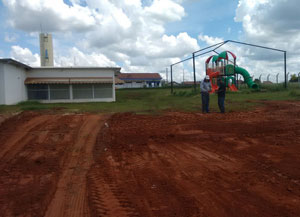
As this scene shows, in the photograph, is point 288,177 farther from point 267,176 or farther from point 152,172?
point 152,172

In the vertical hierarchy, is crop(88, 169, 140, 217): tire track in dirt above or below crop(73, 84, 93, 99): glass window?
below

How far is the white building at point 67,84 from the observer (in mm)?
22297

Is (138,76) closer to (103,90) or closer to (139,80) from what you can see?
(139,80)

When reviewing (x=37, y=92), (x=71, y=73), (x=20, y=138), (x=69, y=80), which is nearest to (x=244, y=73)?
(x=71, y=73)

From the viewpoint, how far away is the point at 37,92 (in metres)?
22.8

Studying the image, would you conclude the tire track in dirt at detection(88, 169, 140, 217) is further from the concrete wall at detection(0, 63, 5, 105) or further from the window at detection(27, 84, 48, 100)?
the window at detection(27, 84, 48, 100)

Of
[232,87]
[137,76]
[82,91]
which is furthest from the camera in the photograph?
[137,76]

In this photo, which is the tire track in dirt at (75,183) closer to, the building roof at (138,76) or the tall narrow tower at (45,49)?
the tall narrow tower at (45,49)

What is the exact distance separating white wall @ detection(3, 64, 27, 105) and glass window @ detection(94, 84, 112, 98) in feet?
18.7

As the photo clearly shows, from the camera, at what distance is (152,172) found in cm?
505

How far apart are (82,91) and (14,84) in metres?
5.35

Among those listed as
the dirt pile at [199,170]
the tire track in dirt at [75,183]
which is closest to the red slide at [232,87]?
the dirt pile at [199,170]

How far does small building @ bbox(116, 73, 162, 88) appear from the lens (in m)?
72.7

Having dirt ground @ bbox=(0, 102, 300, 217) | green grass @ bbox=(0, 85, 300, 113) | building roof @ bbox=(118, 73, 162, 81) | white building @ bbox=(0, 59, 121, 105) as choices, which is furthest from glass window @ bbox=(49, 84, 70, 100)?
building roof @ bbox=(118, 73, 162, 81)
